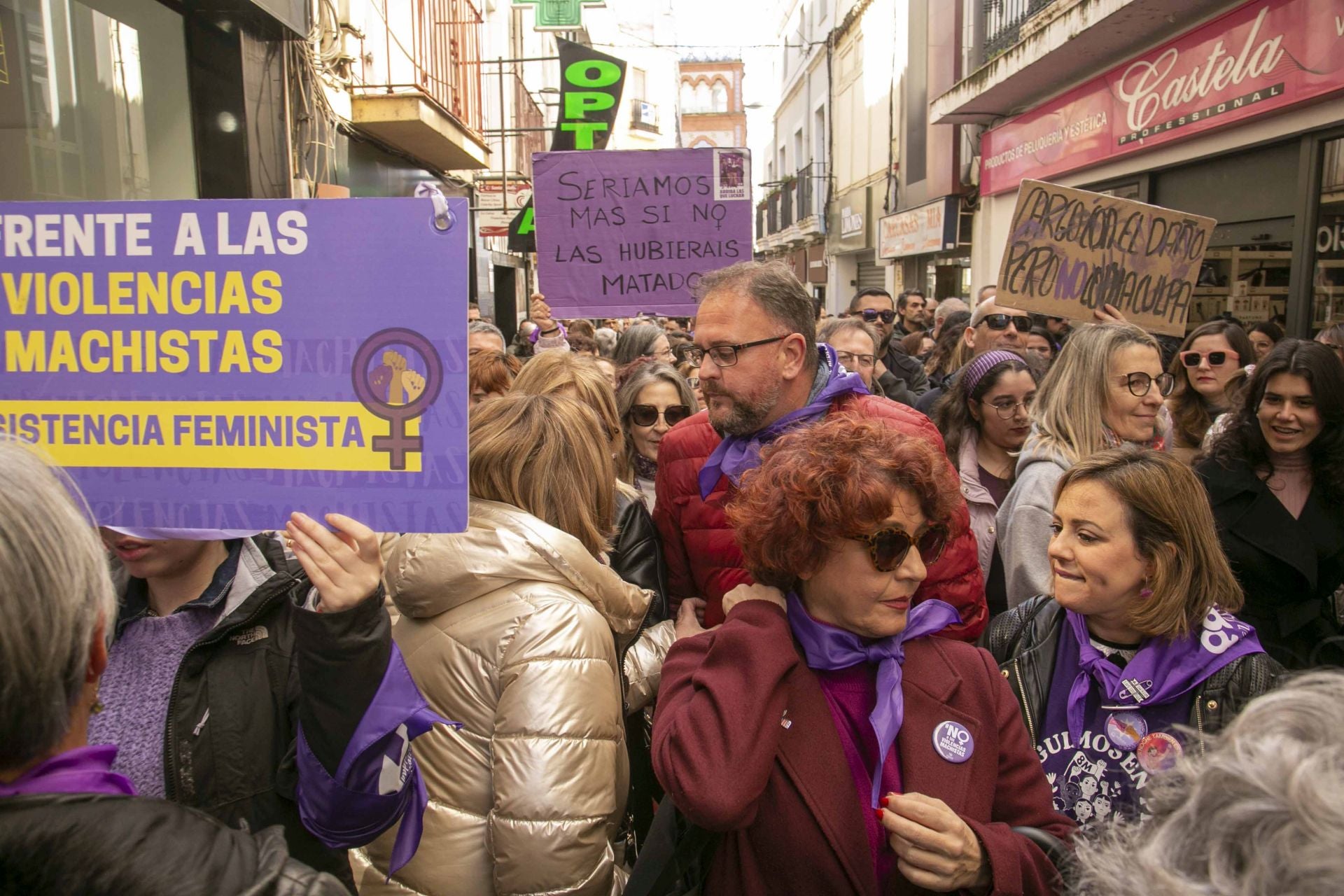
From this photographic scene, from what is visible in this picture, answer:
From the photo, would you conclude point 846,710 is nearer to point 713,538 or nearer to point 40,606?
point 713,538

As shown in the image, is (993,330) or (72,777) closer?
(72,777)

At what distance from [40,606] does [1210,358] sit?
4926mm

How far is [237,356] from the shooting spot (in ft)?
5.22

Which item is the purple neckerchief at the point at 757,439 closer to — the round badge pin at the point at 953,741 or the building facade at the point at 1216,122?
the round badge pin at the point at 953,741

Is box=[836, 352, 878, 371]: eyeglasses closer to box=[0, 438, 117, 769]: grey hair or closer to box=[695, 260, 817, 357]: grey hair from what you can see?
box=[695, 260, 817, 357]: grey hair

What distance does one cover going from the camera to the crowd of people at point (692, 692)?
0.93 metres

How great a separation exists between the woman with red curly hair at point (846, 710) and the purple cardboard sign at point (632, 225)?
3500mm

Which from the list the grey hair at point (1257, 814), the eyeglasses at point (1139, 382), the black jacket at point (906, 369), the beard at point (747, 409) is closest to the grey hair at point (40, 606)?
the grey hair at point (1257, 814)

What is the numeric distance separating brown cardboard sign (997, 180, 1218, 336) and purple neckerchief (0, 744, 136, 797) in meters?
4.73

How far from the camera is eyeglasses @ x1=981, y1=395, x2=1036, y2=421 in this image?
3621mm

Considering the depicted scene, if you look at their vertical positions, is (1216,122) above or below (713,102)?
below

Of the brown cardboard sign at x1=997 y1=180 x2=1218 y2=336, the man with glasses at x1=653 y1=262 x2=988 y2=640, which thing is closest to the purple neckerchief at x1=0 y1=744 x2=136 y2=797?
the man with glasses at x1=653 y1=262 x2=988 y2=640

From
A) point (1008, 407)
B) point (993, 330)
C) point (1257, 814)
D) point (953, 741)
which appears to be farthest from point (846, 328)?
point (1257, 814)

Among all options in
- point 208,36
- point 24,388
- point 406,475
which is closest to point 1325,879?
point 406,475
